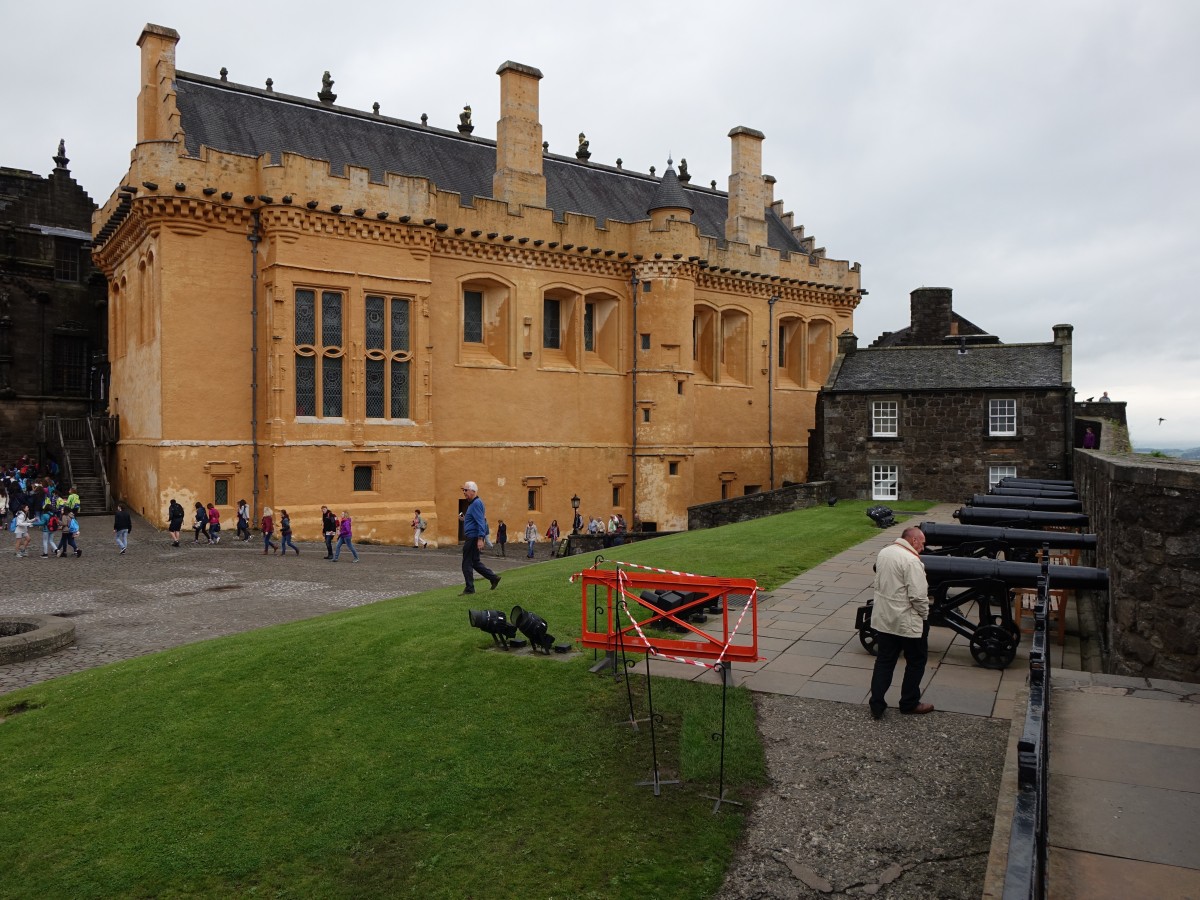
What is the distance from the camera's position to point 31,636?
491 inches

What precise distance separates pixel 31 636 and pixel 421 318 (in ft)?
58.3

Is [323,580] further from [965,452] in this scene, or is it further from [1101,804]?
[965,452]

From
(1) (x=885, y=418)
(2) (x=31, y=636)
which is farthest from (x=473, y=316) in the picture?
(2) (x=31, y=636)

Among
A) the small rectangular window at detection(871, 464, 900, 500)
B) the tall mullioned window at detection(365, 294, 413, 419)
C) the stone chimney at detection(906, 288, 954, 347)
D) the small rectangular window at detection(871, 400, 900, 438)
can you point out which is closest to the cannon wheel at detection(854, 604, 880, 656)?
the tall mullioned window at detection(365, 294, 413, 419)

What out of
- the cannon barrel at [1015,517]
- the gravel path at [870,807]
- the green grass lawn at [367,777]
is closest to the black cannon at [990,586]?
the gravel path at [870,807]

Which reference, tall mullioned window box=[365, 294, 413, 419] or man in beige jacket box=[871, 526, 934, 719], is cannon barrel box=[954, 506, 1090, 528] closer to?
man in beige jacket box=[871, 526, 934, 719]

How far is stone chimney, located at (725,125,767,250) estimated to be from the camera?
1578 inches

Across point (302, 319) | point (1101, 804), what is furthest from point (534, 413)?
point (1101, 804)

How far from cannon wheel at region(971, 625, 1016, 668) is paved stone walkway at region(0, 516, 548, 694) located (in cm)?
1058

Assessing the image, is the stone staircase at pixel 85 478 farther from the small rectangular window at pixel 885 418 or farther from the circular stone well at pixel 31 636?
the small rectangular window at pixel 885 418

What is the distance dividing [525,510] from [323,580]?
13.7m

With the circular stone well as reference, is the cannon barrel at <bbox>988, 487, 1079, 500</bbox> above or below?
above

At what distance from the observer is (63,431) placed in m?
32.2

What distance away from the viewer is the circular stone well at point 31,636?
12125mm
